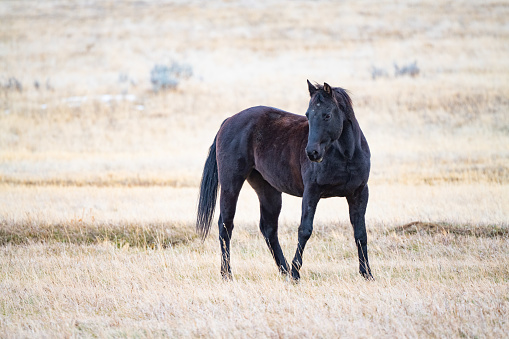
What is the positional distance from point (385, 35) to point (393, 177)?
31.4 meters

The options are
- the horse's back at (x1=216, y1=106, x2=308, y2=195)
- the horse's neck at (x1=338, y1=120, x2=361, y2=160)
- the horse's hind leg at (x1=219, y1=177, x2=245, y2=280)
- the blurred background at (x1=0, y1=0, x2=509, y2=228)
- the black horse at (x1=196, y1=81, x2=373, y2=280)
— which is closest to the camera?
the black horse at (x1=196, y1=81, x2=373, y2=280)

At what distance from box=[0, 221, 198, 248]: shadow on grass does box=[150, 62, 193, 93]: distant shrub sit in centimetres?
2350

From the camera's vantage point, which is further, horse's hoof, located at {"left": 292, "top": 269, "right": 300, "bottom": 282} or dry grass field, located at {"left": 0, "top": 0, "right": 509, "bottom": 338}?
horse's hoof, located at {"left": 292, "top": 269, "right": 300, "bottom": 282}

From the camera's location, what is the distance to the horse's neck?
6562 mm

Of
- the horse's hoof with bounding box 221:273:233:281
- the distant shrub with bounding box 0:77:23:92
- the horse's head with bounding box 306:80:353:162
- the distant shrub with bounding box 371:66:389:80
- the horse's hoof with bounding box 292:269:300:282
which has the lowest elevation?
the distant shrub with bounding box 0:77:23:92

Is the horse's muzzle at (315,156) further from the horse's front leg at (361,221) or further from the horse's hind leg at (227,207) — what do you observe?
the horse's hind leg at (227,207)

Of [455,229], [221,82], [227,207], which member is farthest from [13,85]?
[455,229]

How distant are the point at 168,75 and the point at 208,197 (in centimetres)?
2709

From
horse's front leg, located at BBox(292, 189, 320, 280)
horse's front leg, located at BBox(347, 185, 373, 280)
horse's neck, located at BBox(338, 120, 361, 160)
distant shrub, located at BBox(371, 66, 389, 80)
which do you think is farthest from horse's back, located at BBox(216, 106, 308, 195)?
distant shrub, located at BBox(371, 66, 389, 80)

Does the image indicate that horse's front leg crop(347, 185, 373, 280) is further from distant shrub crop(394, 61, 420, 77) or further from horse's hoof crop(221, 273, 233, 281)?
distant shrub crop(394, 61, 420, 77)

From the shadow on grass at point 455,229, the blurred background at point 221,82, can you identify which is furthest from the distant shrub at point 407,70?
the shadow on grass at point 455,229

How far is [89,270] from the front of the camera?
7363 millimetres

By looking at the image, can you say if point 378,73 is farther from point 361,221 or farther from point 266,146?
point 361,221

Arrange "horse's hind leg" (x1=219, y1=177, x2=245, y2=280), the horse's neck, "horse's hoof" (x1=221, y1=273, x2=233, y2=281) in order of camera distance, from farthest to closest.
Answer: "horse's hind leg" (x1=219, y1=177, x2=245, y2=280) < "horse's hoof" (x1=221, y1=273, x2=233, y2=281) < the horse's neck
